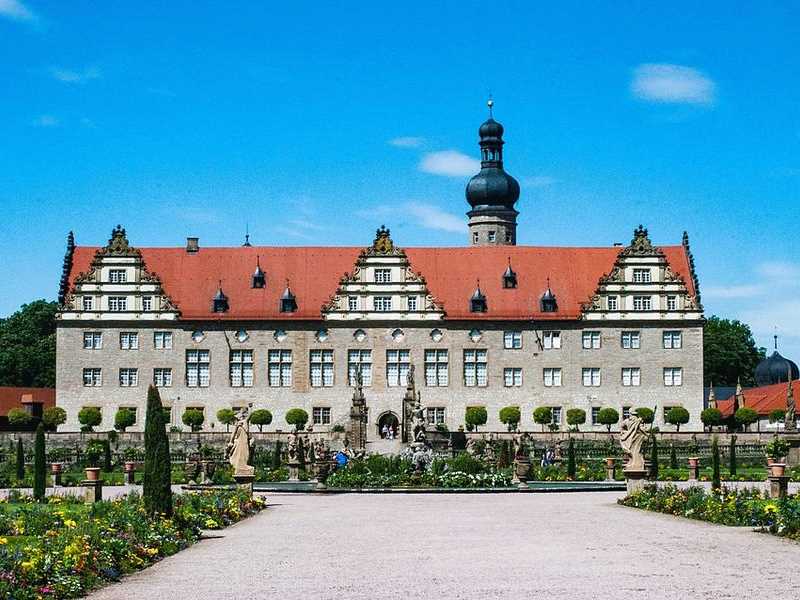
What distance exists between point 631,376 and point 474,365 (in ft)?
23.4

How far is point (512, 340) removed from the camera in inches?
2618

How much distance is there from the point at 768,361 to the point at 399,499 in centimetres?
6013

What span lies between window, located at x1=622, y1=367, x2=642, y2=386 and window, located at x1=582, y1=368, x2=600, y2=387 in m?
1.17

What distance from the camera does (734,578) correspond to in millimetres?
16719

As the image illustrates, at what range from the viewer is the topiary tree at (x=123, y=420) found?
62.8 metres

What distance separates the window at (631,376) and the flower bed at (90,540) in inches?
1619

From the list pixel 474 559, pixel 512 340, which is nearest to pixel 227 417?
pixel 512 340

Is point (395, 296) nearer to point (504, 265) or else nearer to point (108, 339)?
point (504, 265)

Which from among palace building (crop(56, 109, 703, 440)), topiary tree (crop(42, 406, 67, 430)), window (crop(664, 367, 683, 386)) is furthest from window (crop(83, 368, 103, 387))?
window (crop(664, 367, 683, 386))

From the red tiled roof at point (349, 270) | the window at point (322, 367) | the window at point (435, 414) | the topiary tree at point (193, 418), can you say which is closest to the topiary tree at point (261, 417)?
the topiary tree at point (193, 418)

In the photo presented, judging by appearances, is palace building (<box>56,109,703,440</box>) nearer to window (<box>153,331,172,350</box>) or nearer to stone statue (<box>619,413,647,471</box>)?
window (<box>153,331,172,350</box>)

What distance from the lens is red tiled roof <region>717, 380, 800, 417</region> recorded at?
6869cm

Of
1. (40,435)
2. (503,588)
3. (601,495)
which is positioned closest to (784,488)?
(601,495)

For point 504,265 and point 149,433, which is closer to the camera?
point 149,433
